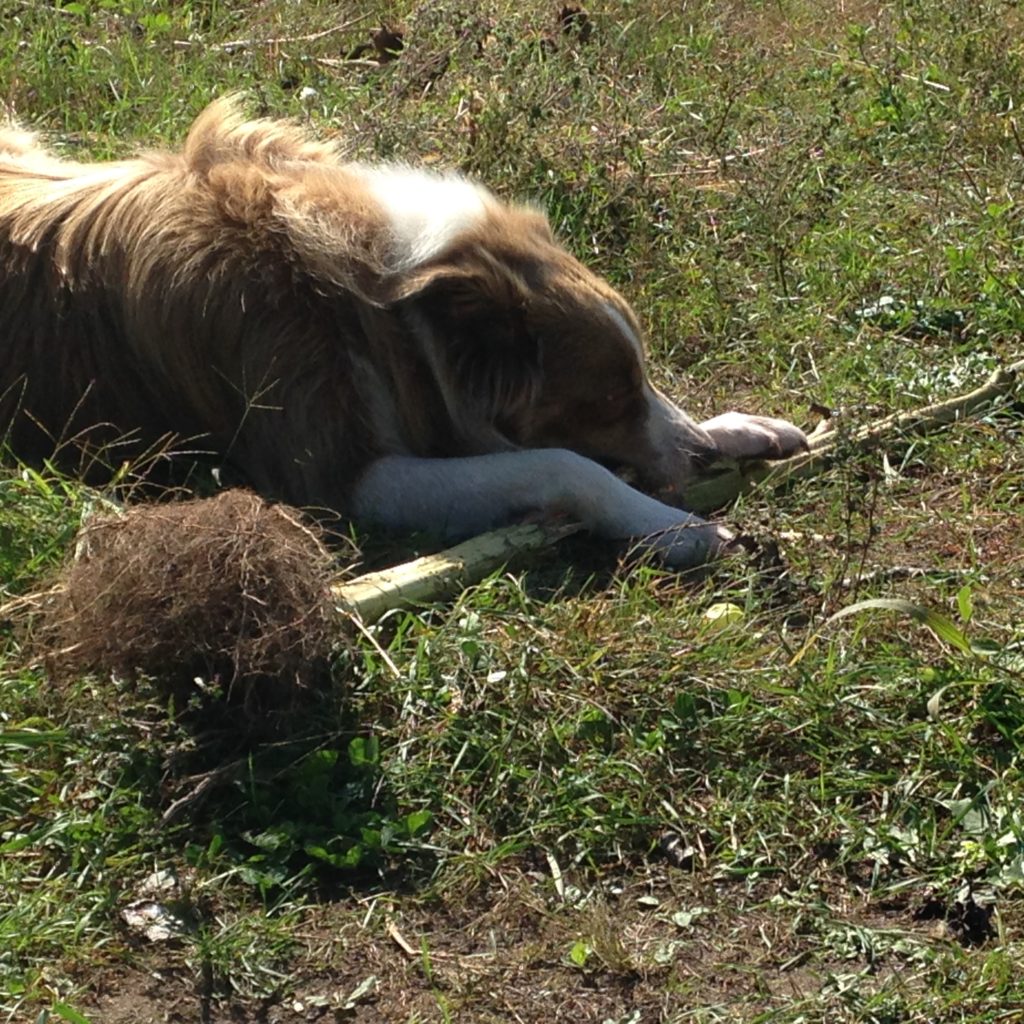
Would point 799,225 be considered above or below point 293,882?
above

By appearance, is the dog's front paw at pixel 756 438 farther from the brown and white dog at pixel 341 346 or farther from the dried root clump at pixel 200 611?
the dried root clump at pixel 200 611

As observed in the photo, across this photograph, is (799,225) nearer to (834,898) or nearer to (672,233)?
(672,233)

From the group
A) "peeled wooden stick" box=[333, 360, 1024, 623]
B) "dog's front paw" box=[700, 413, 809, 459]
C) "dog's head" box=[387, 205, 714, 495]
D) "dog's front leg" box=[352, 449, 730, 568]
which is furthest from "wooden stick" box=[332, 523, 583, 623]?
"dog's front paw" box=[700, 413, 809, 459]

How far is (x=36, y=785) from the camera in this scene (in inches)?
163

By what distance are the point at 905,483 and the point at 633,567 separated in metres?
1.11

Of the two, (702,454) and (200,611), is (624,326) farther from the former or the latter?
(200,611)

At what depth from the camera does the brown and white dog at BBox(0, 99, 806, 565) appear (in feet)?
18.0

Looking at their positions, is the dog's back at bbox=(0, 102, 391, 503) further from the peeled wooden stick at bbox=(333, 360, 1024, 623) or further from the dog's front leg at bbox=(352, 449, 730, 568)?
the peeled wooden stick at bbox=(333, 360, 1024, 623)

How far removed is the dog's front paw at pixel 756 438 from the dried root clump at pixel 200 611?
6.48 ft

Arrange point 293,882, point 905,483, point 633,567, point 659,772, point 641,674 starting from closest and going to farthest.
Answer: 1. point 293,882
2. point 659,772
3. point 641,674
4. point 633,567
5. point 905,483

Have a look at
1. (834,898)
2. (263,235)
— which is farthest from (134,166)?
Answer: (834,898)

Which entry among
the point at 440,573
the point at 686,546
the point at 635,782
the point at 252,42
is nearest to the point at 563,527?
the point at 686,546

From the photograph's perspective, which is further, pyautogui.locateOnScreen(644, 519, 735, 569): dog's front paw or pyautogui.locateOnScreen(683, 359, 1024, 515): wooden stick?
pyautogui.locateOnScreen(683, 359, 1024, 515): wooden stick

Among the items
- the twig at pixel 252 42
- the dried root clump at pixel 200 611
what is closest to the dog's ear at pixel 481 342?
the dried root clump at pixel 200 611
